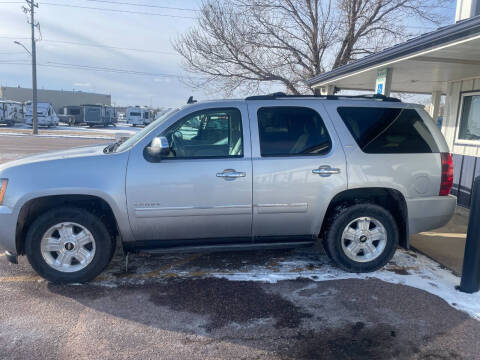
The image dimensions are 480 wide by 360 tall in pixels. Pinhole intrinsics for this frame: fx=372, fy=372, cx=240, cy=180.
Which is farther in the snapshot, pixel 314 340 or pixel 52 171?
pixel 52 171

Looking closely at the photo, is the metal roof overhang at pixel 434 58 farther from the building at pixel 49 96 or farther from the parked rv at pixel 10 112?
the building at pixel 49 96

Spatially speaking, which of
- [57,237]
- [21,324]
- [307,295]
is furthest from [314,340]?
[57,237]

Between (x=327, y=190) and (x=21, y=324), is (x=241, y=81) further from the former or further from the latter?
(x=21, y=324)

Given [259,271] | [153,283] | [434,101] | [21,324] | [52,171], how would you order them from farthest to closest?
[434,101] < [259,271] < [153,283] < [52,171] < [21,324]

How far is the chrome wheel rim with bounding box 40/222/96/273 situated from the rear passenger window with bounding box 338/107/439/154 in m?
3.15

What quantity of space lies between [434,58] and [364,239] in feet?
13.4

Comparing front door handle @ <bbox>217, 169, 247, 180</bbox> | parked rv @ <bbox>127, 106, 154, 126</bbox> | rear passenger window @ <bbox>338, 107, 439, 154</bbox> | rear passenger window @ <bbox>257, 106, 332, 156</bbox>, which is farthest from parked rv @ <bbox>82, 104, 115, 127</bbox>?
rear passenger window @ <bbox>338, 107, 439, 154</bbox>

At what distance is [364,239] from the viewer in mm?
4320

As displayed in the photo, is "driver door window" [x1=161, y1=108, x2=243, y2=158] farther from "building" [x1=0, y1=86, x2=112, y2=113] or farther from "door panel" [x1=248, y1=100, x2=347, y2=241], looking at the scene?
"building" [x1=0, y1=86, x2=112, y2=113]

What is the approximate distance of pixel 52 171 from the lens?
3.75 m

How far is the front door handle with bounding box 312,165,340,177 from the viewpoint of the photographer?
4094mm

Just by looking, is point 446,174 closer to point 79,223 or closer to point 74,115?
point 79,223

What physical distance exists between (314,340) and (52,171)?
2.95 m

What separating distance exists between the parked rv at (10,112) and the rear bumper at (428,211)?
4145 centimetres
